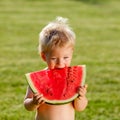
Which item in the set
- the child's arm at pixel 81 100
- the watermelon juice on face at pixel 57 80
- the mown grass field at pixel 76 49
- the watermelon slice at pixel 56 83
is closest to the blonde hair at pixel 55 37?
the watermelon juice on face at pixel 57 80

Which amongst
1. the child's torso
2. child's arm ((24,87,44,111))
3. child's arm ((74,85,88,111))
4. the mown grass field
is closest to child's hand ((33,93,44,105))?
child's arm ((24,87,44,111))

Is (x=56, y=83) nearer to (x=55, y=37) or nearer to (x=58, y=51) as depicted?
(x=58, y=51)

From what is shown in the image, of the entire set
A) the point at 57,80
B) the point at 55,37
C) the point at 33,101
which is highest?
the point at 55,37

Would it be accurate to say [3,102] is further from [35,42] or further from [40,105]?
[35,42]

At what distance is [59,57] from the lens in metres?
4.05

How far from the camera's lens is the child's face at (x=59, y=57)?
4.04m

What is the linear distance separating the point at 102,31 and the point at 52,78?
10580 millimetres

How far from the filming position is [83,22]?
54.2 ft

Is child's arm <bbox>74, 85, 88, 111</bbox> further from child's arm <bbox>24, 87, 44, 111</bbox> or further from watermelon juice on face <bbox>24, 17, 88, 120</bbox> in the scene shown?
child's arm <bbox>24, 87, 44, 111</bbox>

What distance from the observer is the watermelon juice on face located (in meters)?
4.04

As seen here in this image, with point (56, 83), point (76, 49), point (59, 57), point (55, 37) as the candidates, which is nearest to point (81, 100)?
point (56, 83)

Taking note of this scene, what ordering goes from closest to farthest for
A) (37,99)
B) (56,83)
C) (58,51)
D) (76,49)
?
(37,99), (58,51), (56,83), (76,49)

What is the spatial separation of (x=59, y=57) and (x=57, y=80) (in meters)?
0.21

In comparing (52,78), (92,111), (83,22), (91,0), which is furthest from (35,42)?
(91,0)
